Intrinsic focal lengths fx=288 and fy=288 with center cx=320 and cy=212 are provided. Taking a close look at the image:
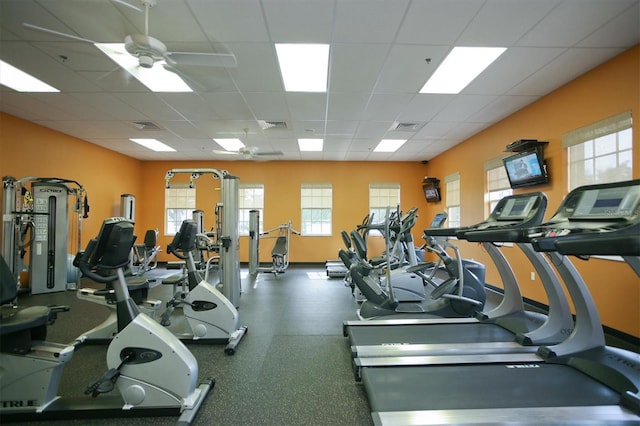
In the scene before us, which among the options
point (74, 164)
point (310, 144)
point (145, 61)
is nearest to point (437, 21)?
point (145, 61)

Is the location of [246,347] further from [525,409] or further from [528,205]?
[528,205]

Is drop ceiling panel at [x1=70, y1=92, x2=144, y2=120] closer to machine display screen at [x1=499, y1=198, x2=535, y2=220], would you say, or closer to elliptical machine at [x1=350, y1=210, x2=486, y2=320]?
elliptical machine at [x1=350, y1=210, x2=486, y2=320]

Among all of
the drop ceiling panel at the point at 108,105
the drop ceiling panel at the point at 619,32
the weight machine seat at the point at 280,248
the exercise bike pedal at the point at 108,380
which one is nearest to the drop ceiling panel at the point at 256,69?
Answer: the drop ceiling panel at the point at 108,105

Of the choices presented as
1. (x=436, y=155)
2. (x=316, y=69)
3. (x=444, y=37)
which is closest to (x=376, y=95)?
(x=316, y=69)

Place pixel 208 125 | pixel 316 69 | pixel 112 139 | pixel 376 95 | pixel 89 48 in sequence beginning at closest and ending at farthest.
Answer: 1. pixel 89 48
2. pixel 316 69
3. pixel 376 95
4. pixel 208 125
5. pixel 112 139

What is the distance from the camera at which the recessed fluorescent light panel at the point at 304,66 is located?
9.80 feet

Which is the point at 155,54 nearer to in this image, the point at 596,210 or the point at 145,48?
the point at 145,48

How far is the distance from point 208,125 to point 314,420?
16.3ft

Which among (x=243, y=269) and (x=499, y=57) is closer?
(x=499, y=57)

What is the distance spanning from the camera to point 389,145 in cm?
670

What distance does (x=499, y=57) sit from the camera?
10.1ft

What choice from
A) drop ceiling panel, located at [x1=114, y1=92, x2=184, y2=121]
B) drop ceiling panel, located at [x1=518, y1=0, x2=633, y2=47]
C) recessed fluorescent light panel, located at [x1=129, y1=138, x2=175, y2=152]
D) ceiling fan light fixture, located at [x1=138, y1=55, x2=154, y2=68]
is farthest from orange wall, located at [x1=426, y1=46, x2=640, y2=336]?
recessed fluorescent light panel, located at [x1=129, y1=138, x2=175, y2=152]

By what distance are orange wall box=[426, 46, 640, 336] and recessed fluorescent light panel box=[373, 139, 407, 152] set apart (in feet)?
5.09

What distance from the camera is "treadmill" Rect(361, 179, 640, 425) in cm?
161
